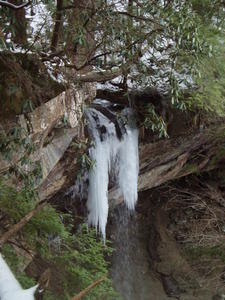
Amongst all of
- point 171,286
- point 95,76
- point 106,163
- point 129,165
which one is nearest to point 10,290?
point 95,76

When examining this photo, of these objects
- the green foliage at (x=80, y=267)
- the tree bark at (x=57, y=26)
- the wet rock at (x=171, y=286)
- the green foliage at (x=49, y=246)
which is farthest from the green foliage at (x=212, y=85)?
A: the wet rock at (x=171, y=286)

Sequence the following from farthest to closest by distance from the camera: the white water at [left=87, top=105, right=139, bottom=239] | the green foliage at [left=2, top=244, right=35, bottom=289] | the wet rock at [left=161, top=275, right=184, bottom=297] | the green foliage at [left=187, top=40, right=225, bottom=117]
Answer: the wet rock at [left=161, top=275, right=184, bottom=297] < the green foliage at [left=187, top=40, right=225, bottom=117] < the white water at [left=87, top=105, right=139, bottom=239] < the green foliage at [left=2, top=244, right=35, bottom=289]

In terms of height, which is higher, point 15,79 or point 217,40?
point 217,40

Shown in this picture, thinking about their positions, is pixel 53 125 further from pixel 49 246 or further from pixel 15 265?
pixel 15 265

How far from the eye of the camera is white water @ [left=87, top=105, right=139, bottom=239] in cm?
661

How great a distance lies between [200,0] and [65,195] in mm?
4590

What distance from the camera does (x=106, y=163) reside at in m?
6.80

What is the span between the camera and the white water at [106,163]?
21.7ft

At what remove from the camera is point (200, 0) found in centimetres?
675

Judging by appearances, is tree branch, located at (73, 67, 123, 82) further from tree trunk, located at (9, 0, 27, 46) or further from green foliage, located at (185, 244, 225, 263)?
green foliage, located at (185, 244, 225, 263)

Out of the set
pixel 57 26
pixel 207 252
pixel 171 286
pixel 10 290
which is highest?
pixel 57 26

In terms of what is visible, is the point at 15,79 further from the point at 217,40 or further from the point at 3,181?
the point at 217,40

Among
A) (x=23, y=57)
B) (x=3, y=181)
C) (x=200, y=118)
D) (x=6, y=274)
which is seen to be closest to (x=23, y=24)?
(x=23, y=57)

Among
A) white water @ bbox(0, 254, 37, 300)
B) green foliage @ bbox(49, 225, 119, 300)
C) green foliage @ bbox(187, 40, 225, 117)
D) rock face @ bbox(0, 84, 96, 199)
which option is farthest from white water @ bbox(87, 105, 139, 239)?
white water @ bbox(0, 254, 37, 300)
